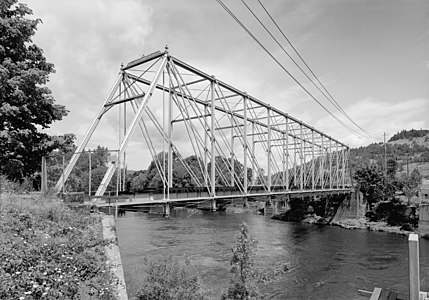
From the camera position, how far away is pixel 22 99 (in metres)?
13.3

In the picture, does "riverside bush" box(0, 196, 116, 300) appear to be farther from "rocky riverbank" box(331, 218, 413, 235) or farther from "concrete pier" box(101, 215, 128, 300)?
"rocky riverbank" box(331, 218, 413, 235)

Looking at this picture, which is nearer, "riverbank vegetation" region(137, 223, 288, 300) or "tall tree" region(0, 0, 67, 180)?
"tall tree" region(0, 0, 67, 180)

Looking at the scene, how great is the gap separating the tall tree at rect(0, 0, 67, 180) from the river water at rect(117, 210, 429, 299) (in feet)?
37.9

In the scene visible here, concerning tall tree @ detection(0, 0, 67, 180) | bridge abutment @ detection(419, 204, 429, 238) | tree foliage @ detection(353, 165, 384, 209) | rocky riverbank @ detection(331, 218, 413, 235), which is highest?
tall tree @ detection(0, 0, 67, 180)

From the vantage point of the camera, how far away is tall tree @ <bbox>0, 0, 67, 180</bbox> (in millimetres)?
13344

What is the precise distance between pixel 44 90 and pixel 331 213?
224ft

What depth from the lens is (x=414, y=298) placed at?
7395 millimetres

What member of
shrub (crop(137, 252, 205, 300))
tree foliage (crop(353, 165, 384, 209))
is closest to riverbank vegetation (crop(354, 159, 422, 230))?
tree foliage (crop(353, 165, 384, 209))

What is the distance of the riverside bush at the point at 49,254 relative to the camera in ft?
19.5

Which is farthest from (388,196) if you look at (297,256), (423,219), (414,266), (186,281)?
(414,266)

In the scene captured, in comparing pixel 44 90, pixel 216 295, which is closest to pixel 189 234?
pixel 216 295

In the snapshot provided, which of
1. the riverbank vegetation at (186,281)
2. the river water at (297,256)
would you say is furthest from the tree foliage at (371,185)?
the riverbank vegetation at (186,281)

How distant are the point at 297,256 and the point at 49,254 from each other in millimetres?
34916

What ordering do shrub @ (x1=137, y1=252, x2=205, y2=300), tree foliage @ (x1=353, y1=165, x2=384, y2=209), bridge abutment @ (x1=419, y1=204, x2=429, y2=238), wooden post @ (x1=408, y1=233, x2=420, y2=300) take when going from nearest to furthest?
wooden post @ (x1=408, y1=233, x2=420, y2=300) → shrub @ (x1=137, y1=252, x2=205, y2=300) → bridge abutment @ (x1=419, y1=204, x2=429, y2=238) → tree foliage @ (x1=353, y1=165, x2=384, y2=209)
